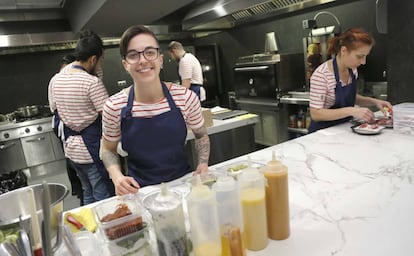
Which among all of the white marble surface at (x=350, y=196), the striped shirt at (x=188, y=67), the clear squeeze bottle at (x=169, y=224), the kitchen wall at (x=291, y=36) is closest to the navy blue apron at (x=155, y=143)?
the white marble surface at (x=350, y=196)

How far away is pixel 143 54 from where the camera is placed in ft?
4.37

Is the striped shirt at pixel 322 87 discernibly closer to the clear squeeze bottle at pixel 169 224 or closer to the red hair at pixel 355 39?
the red hair at pixel 355 39

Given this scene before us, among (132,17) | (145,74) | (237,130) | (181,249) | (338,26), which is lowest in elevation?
(237,130)

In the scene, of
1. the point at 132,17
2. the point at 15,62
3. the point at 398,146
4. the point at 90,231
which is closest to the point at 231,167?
the point at 90,231

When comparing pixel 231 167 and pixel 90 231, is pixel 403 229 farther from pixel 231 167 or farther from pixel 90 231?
pixel 90 231

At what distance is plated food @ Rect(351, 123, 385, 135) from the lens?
5.85 ft

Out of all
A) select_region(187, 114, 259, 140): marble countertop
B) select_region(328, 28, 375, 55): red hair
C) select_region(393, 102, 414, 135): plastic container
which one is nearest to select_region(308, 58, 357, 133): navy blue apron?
select_region(328, 28, 375, 55): red hair

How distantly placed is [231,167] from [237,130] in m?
1.76

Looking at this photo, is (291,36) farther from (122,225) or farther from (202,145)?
(122,225)

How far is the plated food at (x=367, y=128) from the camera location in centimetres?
178

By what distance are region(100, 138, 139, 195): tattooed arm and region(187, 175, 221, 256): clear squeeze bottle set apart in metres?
0.47

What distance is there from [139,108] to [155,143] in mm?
185

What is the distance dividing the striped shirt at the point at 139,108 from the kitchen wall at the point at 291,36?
2792mm

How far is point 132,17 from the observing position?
11.8ft
